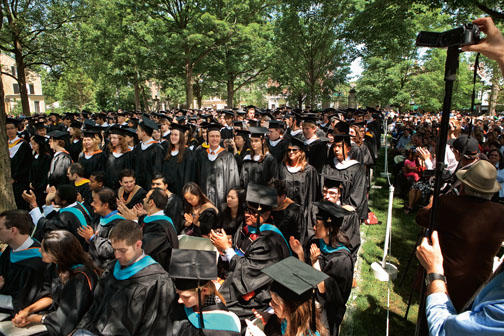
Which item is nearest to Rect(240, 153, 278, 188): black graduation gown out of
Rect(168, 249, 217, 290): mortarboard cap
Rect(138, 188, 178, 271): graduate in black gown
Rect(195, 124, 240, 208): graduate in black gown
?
Rect(195, 124, 240, 208): graduate in black gown

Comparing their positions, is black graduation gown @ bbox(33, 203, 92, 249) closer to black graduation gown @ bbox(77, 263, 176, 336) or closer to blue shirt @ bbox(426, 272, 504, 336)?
black graduation gown @ bbox(77, 263, 176, 336)

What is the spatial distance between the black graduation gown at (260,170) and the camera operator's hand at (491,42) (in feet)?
13.4

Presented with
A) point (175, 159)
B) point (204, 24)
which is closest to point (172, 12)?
point (204, 24)

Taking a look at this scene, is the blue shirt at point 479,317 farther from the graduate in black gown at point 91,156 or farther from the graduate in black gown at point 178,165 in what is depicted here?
the graduate in black gown at point 91,156

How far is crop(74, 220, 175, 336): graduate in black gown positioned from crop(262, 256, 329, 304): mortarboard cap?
988 millimetres

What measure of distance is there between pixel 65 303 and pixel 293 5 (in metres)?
19.2

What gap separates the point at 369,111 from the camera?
11.4 m

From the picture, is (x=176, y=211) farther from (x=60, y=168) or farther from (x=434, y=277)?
(x=434, y=277)

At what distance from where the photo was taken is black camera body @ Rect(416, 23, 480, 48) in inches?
57.4

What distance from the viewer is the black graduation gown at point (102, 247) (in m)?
3.50

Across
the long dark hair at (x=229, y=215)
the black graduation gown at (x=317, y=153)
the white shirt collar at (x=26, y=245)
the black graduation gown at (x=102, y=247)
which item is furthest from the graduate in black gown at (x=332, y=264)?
the black graduation gown at (x=317, y=153)

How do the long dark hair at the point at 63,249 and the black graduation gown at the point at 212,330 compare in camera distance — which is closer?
the black graduation gown at the point at 212,330

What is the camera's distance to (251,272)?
10.1ft

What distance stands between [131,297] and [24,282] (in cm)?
141
